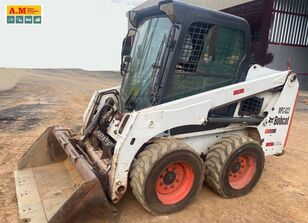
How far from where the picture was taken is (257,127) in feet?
13.8

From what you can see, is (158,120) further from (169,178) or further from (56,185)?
(56,185)

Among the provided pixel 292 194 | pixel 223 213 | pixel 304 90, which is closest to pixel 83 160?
pixel 223 213

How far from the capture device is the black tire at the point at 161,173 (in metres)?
3.15

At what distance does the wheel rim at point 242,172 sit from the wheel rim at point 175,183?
2.33 ft

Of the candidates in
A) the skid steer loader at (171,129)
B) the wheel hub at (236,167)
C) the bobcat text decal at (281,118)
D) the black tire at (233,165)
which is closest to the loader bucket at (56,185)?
the skid steer loader at (171,129)

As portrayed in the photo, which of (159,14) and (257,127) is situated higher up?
(159,14)

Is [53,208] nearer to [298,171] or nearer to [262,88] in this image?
[262,88]

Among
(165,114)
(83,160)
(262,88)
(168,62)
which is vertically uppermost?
(168,62)

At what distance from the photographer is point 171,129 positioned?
3.65m

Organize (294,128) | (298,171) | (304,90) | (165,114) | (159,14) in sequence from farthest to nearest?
(304,90), (294,128), (298,171), (159,14), (165,114)

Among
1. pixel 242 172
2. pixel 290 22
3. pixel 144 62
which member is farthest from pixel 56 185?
pixel 290 22

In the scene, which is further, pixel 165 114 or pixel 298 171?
pixel 298 171

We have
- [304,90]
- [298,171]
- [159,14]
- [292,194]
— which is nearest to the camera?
[159,14]

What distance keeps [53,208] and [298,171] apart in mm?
3906
